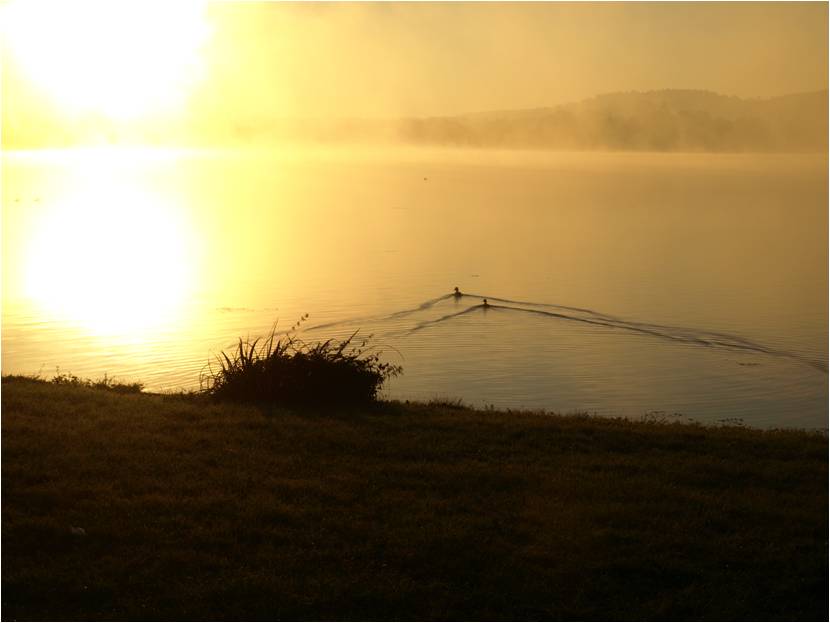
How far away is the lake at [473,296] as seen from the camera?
1994 centimetres

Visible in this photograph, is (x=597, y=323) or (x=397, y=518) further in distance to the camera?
(x=597, y=323)

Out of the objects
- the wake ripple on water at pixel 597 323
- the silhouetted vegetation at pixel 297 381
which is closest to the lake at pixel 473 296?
the wake ripple on water at pixel 597 323

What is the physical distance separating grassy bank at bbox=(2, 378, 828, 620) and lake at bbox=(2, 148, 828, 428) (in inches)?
288

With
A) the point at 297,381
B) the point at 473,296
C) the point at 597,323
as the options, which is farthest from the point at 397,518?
the point at 473,296

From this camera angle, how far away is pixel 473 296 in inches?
1229

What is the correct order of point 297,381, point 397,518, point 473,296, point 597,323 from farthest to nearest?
point 473,296
point 597,323
point 297,381
point 397,518

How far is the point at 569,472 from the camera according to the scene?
912cm

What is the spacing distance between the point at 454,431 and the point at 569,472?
1738mm

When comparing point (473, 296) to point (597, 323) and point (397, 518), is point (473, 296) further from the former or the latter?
point (397, 518)

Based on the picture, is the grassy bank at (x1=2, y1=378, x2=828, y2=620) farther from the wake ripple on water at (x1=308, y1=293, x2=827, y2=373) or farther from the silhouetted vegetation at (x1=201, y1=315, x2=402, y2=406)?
the wake ripple on water at (x1=308, y1=293, x2=827, y2=373)

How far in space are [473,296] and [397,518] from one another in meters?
23.6

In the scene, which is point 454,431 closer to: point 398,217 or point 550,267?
point 550,267

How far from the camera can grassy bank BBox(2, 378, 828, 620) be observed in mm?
6574

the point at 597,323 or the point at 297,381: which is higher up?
the point at 597,323
